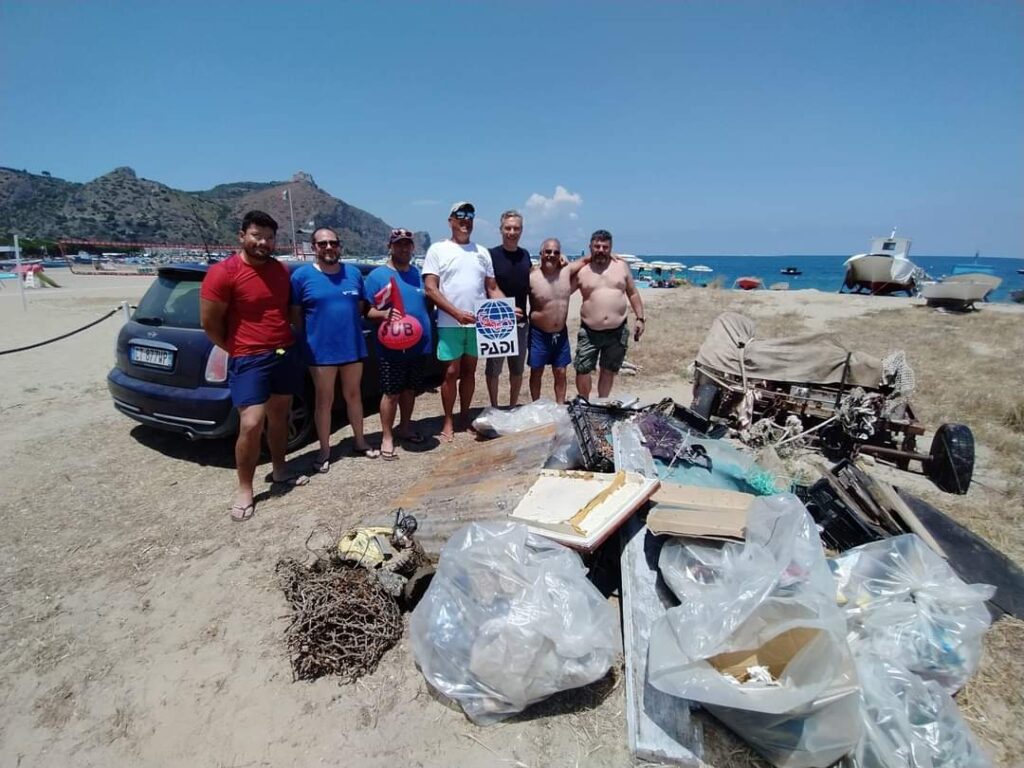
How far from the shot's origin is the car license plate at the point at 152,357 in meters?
3.79

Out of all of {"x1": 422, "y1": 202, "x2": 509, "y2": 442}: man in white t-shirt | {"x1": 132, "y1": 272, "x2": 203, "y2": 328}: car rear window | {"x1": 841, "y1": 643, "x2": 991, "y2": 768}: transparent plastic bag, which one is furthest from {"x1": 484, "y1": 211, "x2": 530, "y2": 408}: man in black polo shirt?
{"x1": 841, "y1": 643, "x2": 991, "y2": 768}: transparent plastic bag

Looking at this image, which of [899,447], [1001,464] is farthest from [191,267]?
[1001,464]

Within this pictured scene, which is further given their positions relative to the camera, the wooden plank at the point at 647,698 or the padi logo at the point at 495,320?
the padi logo at the point at 495,320

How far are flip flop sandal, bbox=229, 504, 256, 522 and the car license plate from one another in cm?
136

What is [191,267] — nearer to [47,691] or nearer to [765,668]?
[47,691]

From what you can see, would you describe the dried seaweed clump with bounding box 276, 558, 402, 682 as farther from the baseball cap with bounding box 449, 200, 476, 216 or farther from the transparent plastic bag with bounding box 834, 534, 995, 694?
Answer: the baseball cap with bounding box 449, 200, 476, 216

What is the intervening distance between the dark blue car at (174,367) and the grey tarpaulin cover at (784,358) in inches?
172

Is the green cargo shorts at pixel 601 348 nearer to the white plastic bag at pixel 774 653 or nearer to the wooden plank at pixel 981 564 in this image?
the wooden plank at pixel 981 564

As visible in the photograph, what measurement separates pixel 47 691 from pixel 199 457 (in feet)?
7.83

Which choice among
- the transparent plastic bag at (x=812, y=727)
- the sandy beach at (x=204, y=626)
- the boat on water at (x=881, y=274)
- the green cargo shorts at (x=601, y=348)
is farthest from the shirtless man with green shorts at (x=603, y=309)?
the boat on water at (x=881, y=274)

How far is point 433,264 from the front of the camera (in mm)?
4203

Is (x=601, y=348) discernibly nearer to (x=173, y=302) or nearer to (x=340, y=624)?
(x=340, y=624)

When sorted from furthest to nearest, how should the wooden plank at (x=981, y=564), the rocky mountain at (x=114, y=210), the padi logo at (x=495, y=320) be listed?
the rocky mountain at (x=114, y=210) → the padi logo at (x=495, y=320) → the wooden plank at (x=981, y=564)

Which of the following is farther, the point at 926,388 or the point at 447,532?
the point at 926,388
